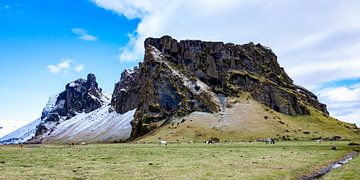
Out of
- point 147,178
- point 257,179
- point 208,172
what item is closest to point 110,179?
point 147,178

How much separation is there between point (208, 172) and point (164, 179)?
767cm

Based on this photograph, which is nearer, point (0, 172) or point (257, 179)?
point (257, 179)

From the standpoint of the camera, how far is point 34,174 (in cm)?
4153

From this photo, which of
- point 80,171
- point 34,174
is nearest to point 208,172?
point 80,171

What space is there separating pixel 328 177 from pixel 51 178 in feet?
99.7

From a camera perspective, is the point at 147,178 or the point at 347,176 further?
the point at 347,176

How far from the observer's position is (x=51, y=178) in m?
38.5

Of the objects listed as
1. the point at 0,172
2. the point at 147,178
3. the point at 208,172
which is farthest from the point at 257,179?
the point at 0,172

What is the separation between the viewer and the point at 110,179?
127 ft

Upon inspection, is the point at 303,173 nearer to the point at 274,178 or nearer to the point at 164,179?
the point at 274,178

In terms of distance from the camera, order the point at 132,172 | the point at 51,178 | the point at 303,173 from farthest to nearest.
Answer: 1. the point at 303,173
2. the point at 132,172
3. the point at 51,178

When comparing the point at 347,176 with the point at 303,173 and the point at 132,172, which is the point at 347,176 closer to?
the point at 303,173

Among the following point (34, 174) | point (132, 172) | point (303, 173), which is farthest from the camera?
point (303, 173)

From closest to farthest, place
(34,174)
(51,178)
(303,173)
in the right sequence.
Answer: (51,178)
(34,174)
(303,173)
